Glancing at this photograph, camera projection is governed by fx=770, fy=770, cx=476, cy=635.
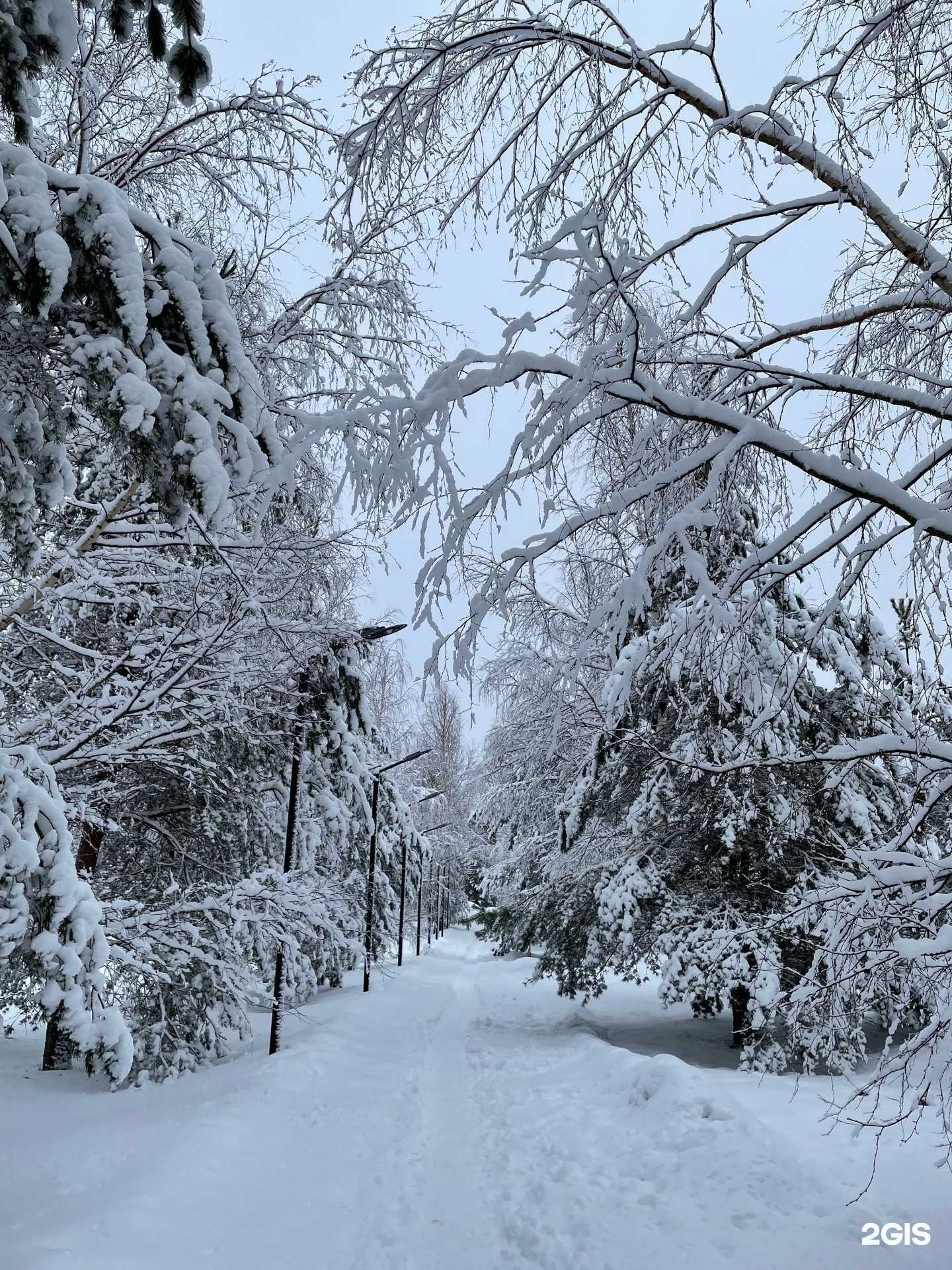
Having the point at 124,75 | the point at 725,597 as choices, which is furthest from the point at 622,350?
the point at 124,75

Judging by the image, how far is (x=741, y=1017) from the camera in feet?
36.0

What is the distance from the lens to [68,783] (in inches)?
309

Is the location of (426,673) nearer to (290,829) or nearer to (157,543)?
(157,543)

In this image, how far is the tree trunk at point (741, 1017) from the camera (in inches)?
392

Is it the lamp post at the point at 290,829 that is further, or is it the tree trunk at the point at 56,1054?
the lamp post at the point at 290,829

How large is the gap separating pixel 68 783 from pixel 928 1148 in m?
8.06

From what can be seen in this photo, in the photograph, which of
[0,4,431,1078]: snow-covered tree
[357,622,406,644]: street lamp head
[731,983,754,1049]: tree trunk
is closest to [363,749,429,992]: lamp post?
[0,4,431,1078]: snow-covered tree

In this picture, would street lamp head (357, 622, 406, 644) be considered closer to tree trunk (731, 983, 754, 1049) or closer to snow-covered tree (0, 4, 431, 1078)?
snow-covered tree (0, 4, 431, 1078)

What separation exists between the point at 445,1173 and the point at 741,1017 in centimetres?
646

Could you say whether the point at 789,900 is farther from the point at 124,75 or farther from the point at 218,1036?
the point at 218,1036

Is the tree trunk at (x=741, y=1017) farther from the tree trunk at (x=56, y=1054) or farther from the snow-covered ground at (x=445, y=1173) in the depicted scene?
the tree trunk at (x=56, y=1054)

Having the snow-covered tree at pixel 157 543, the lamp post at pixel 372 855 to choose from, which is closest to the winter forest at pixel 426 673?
the snow-covered tree at pixel 157 543

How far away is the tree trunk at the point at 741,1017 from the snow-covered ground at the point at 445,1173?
0.67 meters

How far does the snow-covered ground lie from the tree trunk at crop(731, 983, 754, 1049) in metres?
0.67
